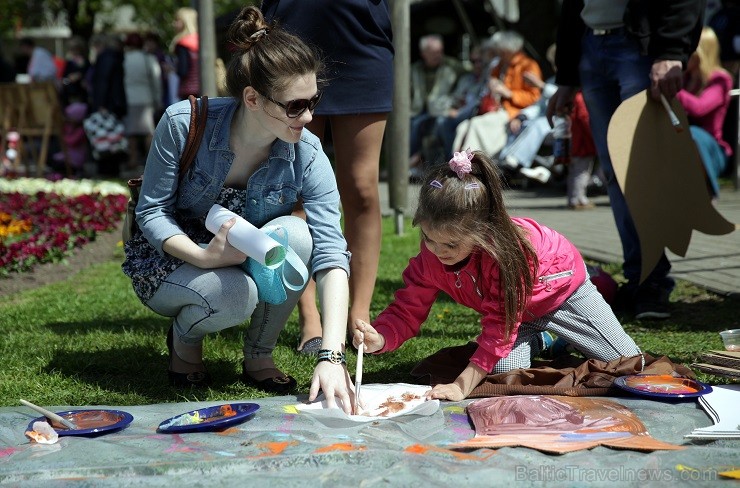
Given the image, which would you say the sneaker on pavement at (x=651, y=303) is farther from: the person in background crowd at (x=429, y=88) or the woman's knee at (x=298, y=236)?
the person in background crowd at (x=429, y=88)

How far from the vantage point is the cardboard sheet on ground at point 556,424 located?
2637 millimetres

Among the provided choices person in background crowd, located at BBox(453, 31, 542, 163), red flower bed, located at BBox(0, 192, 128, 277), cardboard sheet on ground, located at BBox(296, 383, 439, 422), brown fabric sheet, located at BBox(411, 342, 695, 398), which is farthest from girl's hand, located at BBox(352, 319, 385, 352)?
person in background crowd, located at BBox(453, 31, 542, 163)

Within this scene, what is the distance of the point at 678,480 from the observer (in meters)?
2.40

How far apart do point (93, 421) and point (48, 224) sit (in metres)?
4.87

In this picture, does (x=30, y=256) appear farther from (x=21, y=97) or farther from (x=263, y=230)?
(x=21, y=97)

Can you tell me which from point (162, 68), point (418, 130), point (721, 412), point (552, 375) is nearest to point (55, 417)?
point (552, 375)

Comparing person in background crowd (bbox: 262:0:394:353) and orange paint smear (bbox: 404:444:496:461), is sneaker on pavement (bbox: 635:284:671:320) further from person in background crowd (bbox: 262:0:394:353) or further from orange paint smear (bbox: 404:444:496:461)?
orange paint smear (bbox: 404:444:496:461)

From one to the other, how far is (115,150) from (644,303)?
1000 cm

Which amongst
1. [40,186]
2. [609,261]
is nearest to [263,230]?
[609,261]

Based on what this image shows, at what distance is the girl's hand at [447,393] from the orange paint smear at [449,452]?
1.61 feet

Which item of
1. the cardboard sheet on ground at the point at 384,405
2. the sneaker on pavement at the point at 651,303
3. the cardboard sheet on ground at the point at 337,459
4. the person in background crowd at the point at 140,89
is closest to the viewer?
the cardboard sheet on ground at the point at 337,459

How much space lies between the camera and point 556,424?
9.25ft

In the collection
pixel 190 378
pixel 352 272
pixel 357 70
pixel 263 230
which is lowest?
pixel 190 378

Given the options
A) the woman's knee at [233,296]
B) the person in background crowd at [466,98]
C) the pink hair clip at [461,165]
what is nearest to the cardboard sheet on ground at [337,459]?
the woman's knee at [233,296]
